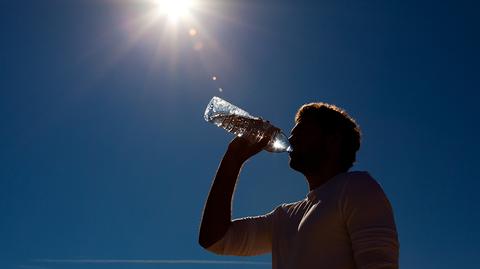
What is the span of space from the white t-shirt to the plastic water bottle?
66 cm

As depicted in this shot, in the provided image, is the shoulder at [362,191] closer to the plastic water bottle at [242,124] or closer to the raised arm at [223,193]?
the plastic water bottle at [242,124]

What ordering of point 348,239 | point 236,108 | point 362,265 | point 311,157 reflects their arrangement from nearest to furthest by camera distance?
point 362,265 → point 348,239 → point 311,157 → point 236,108

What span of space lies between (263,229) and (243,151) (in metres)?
0.55

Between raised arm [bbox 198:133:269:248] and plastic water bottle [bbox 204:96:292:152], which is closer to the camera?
raised arm [bbox 198:133:269:248]

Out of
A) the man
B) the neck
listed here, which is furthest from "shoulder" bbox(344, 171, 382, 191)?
the neck

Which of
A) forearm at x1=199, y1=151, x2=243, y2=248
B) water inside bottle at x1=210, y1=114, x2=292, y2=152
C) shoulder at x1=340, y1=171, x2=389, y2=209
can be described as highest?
water inside bottle at x1=210, y1=114, x2=292, y2=152

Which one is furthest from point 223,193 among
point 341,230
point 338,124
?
point 341,230

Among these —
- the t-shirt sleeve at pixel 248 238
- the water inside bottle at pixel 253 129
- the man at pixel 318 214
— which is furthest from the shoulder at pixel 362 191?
the water inside bottle at pixel 253 129

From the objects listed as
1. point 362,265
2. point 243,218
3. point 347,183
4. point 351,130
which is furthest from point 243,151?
point 362,265

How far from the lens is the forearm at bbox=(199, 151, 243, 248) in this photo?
3.23m

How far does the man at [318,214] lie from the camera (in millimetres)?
2303

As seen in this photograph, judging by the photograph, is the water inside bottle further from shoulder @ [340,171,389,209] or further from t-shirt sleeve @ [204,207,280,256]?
shoulder @ [340,171,389,209]

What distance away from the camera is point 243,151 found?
3457mm

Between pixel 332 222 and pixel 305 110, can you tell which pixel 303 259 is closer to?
pixel 332 222
